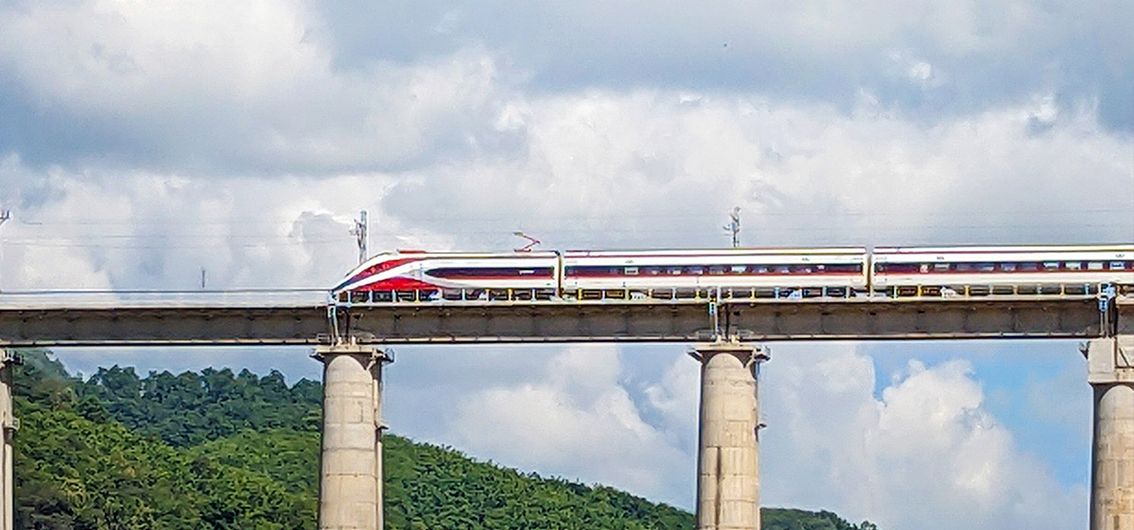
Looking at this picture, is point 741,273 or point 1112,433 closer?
point 1112,433

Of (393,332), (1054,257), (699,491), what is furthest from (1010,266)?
(393,332)

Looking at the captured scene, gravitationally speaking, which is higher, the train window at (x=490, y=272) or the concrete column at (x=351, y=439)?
the train window at (x=490, y=272)

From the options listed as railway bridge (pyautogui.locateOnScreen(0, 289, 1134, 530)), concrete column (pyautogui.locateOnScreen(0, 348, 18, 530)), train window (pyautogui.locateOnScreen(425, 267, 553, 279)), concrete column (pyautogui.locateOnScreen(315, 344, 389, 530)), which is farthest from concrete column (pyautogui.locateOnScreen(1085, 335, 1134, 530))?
concrete column (pyautogui.locateOnScreen(0, 348, 18, 530))

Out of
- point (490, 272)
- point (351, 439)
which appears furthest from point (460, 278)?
point (351, 439)

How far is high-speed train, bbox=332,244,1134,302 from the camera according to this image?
99.6 meters

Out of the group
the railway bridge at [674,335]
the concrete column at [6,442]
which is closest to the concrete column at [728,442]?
the railway bridge at [674,335]

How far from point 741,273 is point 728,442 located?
27.2 ft

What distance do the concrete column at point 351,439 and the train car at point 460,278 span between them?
3.09 metres

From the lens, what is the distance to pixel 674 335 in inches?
3905

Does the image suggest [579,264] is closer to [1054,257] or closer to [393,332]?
[393,332]

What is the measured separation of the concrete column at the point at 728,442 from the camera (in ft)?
314

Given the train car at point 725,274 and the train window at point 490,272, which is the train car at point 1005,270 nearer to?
the train car at point 725,274

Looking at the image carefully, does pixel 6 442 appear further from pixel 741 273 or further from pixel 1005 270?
pixel 1005 270

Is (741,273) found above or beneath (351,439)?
above
